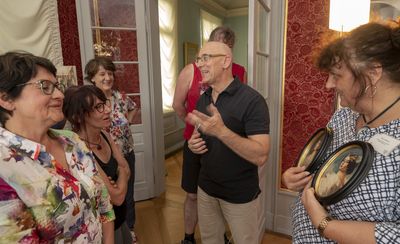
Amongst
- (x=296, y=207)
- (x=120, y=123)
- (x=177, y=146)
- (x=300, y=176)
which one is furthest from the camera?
→ (x=177, y=146)

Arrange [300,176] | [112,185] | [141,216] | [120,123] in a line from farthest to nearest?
[141,216], [120,123], [112,185], [300,176]

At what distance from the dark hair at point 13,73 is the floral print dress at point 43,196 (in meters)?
0.11

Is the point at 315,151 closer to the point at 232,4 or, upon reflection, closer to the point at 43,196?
the point at 43,196

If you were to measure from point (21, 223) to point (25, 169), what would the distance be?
0.15 meters

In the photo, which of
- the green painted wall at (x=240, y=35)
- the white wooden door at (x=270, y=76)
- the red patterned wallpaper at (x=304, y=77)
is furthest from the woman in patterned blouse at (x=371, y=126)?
the green painted wall at (x=240, y=35)

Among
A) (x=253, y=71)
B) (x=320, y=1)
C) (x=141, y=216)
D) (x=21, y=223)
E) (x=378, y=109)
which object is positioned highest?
(x=320, y=1)

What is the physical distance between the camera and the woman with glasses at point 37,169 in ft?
2.66

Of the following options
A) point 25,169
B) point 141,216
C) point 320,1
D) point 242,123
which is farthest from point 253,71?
point 141,216

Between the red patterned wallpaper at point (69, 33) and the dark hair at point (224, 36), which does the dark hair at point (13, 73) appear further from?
the red patterned wallpaper at point (69, 33)

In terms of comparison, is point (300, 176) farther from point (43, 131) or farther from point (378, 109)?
point (43, 131)

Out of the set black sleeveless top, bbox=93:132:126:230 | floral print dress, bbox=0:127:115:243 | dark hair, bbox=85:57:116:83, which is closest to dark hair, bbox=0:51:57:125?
floral print dress, bbox=0:127:115:243

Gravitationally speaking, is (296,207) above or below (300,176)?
below

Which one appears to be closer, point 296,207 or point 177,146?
point 296,207

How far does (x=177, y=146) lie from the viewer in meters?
5.28
